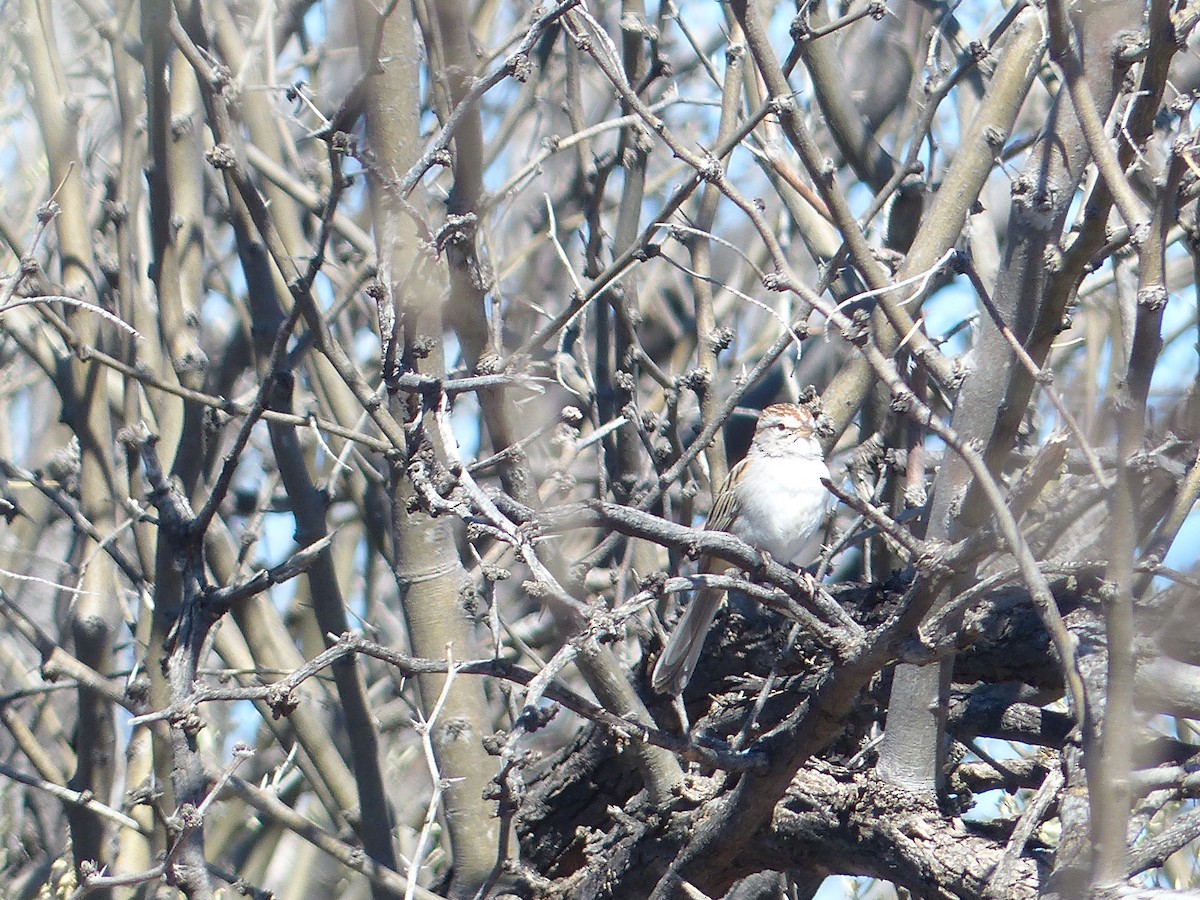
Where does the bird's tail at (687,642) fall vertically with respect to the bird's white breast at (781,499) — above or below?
below

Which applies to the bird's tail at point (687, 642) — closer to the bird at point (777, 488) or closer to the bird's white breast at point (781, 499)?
the bird at point (777, 488)

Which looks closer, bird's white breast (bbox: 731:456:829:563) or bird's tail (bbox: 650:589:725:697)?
bird's tail (bbox: 650:589:725:697)

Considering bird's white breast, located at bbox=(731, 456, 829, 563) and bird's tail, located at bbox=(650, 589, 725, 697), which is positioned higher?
bird's white breast, located at bbox=(731, 456, 829, 563)

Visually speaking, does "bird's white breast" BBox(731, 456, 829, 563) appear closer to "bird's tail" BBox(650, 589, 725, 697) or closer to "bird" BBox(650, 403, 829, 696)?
"bird" BBox(650, 403, 829, 696)

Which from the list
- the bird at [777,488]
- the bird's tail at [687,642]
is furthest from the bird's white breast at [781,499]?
the bird's tail at [687,642]

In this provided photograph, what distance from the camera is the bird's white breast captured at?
450 centimetres

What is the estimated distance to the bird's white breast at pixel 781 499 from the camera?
14.8 feet

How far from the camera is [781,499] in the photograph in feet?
14.8

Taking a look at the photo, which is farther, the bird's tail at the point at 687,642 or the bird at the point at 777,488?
the bird at the point at 777,488

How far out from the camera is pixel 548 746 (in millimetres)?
5605

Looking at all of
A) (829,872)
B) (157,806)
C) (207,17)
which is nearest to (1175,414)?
(829,872)

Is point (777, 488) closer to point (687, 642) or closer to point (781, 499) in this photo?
point (781, 499)

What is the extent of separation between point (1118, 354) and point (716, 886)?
1.83 metres

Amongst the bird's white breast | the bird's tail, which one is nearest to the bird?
the bird's white breast
